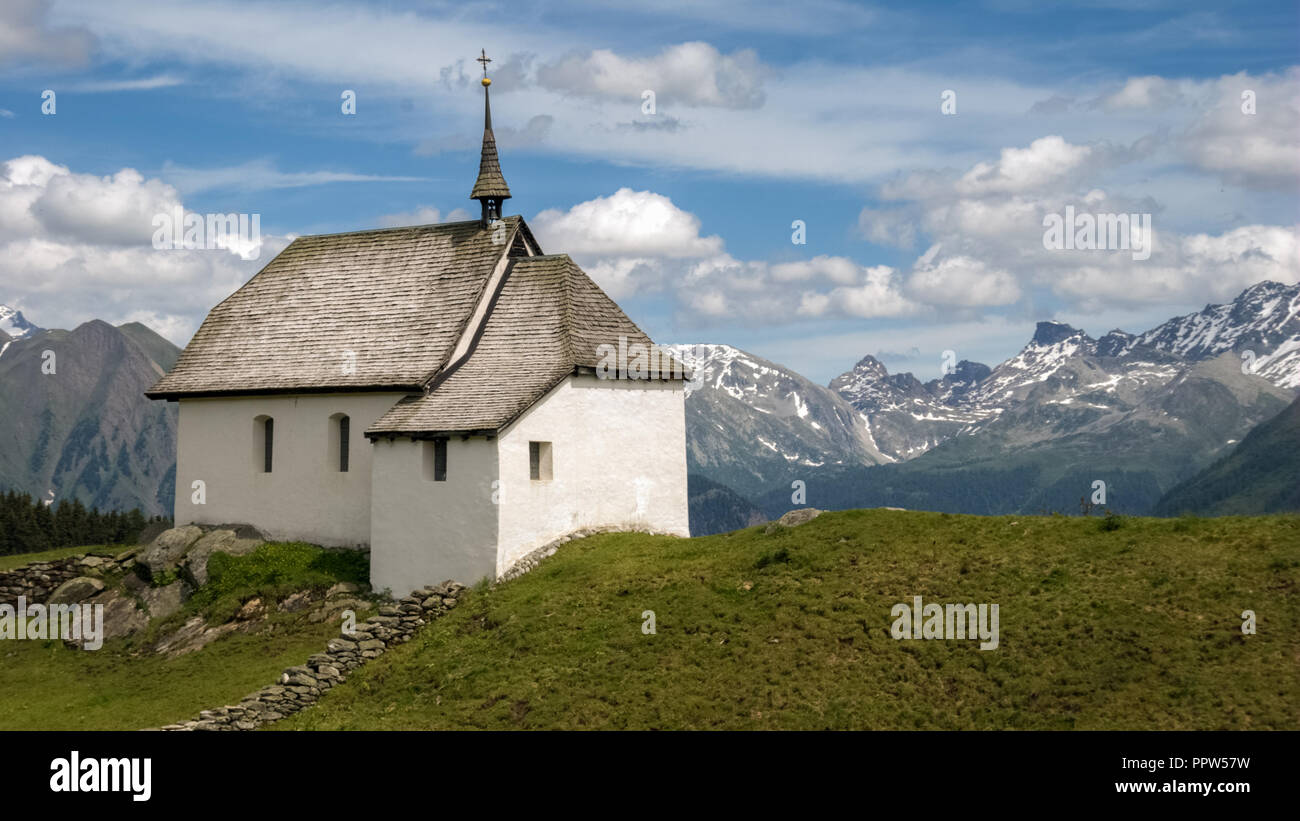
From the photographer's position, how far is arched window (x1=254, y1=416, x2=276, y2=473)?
156 feet

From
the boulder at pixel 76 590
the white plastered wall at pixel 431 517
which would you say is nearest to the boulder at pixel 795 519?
the white plastered wall at pixel 431 517

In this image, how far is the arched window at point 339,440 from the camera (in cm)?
4550

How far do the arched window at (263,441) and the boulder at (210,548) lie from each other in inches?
116

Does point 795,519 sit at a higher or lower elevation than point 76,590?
higher

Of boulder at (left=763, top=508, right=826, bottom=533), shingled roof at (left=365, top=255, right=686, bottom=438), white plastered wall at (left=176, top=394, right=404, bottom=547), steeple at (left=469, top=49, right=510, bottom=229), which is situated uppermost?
steeple at (left=469, top=49, right=510, bottom=229)

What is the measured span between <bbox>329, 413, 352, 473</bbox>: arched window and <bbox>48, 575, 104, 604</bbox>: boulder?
10.3 m

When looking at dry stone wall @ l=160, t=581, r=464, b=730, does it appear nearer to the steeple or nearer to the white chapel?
the white chapel

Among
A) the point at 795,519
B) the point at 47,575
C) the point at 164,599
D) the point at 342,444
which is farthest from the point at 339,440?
the point at 795,519

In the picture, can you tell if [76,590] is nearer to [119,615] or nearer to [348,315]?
[119,615]

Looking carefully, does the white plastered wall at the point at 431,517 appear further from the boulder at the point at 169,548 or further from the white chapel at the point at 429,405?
the boulder at the point at 169,548

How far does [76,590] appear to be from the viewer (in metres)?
46.3

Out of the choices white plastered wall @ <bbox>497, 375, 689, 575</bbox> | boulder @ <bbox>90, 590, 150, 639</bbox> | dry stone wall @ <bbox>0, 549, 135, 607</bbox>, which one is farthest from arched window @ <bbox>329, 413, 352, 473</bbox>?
dry stone wall @ <bbox>0, 549, 135, 607</bbox>

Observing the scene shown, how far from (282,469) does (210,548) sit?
388cm
